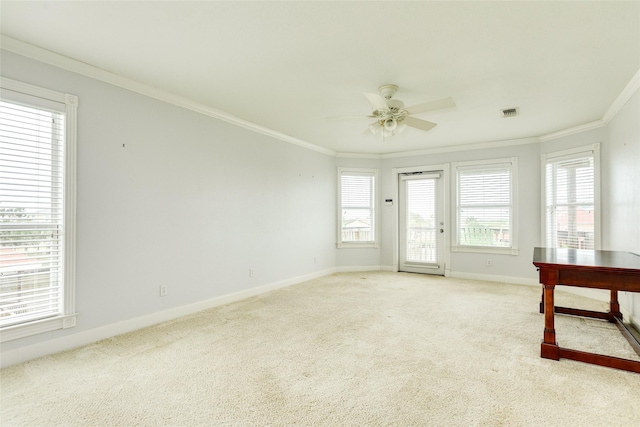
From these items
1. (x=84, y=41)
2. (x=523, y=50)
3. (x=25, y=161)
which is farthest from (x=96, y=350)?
(x=523, y=50)

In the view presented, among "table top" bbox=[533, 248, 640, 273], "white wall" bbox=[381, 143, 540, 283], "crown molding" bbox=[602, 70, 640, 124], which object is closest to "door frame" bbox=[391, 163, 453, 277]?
"white wall" bbox=[381, 143, 540, 283]

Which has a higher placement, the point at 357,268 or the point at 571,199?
the point at 571,199

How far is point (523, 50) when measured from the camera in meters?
2.58

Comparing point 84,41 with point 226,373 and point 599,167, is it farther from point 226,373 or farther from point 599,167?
point 599,167

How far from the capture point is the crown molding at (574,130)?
446 cm

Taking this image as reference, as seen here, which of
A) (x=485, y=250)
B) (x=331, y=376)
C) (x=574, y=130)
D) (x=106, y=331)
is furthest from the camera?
(x=485, y=250)

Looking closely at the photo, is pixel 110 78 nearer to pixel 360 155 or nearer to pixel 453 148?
pixel 360 155

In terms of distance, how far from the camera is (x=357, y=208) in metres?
6.75

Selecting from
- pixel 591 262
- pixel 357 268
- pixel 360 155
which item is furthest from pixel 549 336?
pixel 360 155

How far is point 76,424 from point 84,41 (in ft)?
8.76

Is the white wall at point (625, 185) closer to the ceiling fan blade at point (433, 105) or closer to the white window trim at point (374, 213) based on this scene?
the ceiling fan blade at point (433, 105)

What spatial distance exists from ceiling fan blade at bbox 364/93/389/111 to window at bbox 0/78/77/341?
2.60 m

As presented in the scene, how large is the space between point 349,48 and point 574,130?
13.7ft

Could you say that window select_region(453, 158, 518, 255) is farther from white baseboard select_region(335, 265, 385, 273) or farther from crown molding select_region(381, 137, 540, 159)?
white baseboard select_region(335, 265, 385, 273)
